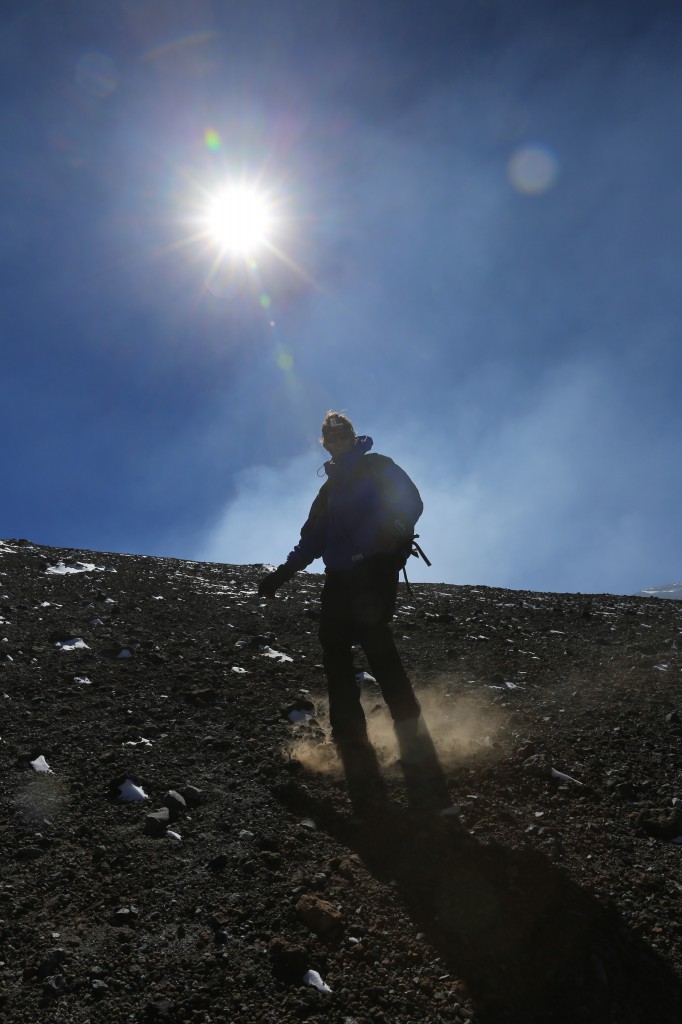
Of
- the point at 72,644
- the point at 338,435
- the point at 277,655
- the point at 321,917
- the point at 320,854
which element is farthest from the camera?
the point at 277,655

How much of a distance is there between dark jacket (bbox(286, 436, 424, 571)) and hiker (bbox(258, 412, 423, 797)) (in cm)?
1

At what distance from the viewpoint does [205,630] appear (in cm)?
1077

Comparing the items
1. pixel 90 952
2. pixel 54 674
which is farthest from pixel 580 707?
pixel 54 674

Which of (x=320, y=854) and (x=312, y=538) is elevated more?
(x=312, y=538)

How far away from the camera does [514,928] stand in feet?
10.4

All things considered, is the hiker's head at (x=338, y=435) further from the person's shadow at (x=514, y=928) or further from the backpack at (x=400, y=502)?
the person's shadow at (x=514, y=928)

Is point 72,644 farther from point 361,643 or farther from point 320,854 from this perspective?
point 320,854

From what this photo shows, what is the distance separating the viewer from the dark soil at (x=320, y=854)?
111 inches

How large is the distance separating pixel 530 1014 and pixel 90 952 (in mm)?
2209

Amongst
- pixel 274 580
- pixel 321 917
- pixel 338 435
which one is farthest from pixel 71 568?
pixel 321 917

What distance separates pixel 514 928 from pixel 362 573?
362cm

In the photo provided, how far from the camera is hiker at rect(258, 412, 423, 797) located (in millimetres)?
6086

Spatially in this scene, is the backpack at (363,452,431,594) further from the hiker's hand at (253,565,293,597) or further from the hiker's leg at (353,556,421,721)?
the hiker's hand at (253,565,293,597)

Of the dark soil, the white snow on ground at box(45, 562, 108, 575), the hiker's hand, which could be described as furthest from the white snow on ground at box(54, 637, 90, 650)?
the white snow on ground at box(45, 562, 108, 575)
